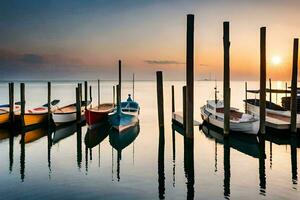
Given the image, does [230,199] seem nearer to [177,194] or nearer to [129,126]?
[177,194]

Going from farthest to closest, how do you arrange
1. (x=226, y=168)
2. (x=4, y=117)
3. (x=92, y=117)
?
1. (x=92, y=117)
2. (x=4, y=117)
3. (x=226, y=168)

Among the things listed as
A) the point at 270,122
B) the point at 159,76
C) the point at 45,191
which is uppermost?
the point at 159,76

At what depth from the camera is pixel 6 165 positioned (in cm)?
1778

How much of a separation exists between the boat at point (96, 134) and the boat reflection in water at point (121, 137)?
2.21 feet

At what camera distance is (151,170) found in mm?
16516

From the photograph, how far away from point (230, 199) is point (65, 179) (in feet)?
23.9

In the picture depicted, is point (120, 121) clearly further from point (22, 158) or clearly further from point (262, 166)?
point (262, 166)

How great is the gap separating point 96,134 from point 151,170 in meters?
11.6

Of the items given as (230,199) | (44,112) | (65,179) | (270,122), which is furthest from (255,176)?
(44,112)

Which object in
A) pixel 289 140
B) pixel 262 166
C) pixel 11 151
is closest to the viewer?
pixel 262 166

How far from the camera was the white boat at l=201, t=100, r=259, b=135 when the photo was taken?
75.6 feet

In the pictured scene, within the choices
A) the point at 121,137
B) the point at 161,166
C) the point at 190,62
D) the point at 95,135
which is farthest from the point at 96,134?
the point at 190,62

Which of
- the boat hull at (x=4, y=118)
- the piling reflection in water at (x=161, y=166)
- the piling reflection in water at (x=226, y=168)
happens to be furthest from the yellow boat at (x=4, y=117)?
the piling reflection in water at (x=226, y=168)

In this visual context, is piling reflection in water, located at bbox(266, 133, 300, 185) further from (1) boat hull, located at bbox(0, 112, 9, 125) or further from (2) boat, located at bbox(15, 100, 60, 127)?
(1) boat hull, located at bbox(0, 112, 9, 125)
